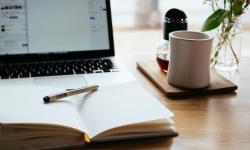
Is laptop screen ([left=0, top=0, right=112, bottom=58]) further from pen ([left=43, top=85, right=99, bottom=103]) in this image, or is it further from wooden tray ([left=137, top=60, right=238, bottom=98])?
pen ([left=43, top=85, right=99, bottom=103])

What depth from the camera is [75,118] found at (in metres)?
0.78

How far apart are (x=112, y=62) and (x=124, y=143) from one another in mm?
453

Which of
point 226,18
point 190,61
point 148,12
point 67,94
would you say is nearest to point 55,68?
point 67,94

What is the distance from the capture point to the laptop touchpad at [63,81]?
104cm

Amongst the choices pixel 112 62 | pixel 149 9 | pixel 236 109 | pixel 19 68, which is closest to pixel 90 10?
pixel 112 62

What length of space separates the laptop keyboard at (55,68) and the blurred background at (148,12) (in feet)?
5.25

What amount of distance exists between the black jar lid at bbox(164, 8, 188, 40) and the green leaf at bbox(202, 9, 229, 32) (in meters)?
0.06

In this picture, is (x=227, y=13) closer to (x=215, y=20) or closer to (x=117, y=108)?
(x=215, y=20)

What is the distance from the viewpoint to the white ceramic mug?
99cm

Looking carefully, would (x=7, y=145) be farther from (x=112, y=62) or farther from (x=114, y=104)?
(x=112, y=62)

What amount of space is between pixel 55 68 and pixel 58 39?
0.34 feet

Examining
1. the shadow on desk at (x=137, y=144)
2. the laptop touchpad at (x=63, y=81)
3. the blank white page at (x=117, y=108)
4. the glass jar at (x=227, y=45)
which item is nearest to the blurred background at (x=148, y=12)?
the glass jar at (x=227, y=45)

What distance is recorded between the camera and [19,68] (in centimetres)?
112

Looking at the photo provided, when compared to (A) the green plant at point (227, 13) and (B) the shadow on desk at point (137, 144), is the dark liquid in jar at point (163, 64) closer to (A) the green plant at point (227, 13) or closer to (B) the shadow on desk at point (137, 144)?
(A) the green plant at point (227, 13)
